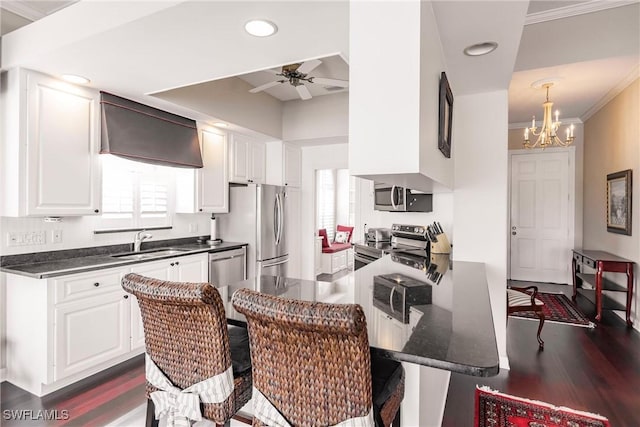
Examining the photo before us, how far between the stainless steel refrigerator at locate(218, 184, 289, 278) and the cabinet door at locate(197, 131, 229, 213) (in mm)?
185

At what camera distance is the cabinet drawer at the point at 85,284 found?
A: 8.06ft

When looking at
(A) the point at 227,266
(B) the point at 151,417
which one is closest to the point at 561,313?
(A) the point at 227,266

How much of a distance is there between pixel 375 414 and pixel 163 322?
79 cm

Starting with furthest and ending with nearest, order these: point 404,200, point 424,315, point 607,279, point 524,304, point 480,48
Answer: point 607,279 → point 404,200 → point 524,304 → point 480,48 → point 424,315

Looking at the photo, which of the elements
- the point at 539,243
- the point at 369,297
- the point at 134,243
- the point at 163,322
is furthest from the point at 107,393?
the point at 539,243

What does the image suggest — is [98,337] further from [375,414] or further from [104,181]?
[375,414]

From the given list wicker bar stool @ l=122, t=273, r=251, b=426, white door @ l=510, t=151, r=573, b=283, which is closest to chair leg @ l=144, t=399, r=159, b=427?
wicker bar stool @ l=122, t=273, r=251, b=426

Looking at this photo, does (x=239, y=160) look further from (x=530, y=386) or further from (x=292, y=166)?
(x=530, y=386)

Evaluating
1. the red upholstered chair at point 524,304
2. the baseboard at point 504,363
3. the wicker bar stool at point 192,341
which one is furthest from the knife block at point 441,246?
the wicker bar stool at point 192,341

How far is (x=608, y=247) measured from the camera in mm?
4684

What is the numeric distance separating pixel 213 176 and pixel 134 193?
899 mm

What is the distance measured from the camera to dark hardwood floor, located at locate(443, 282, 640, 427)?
2270 millimetres

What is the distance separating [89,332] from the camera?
104 inches

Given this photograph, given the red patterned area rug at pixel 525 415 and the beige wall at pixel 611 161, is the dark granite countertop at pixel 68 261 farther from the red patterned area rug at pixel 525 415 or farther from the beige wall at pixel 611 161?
the beige wall at pixel 611 161
